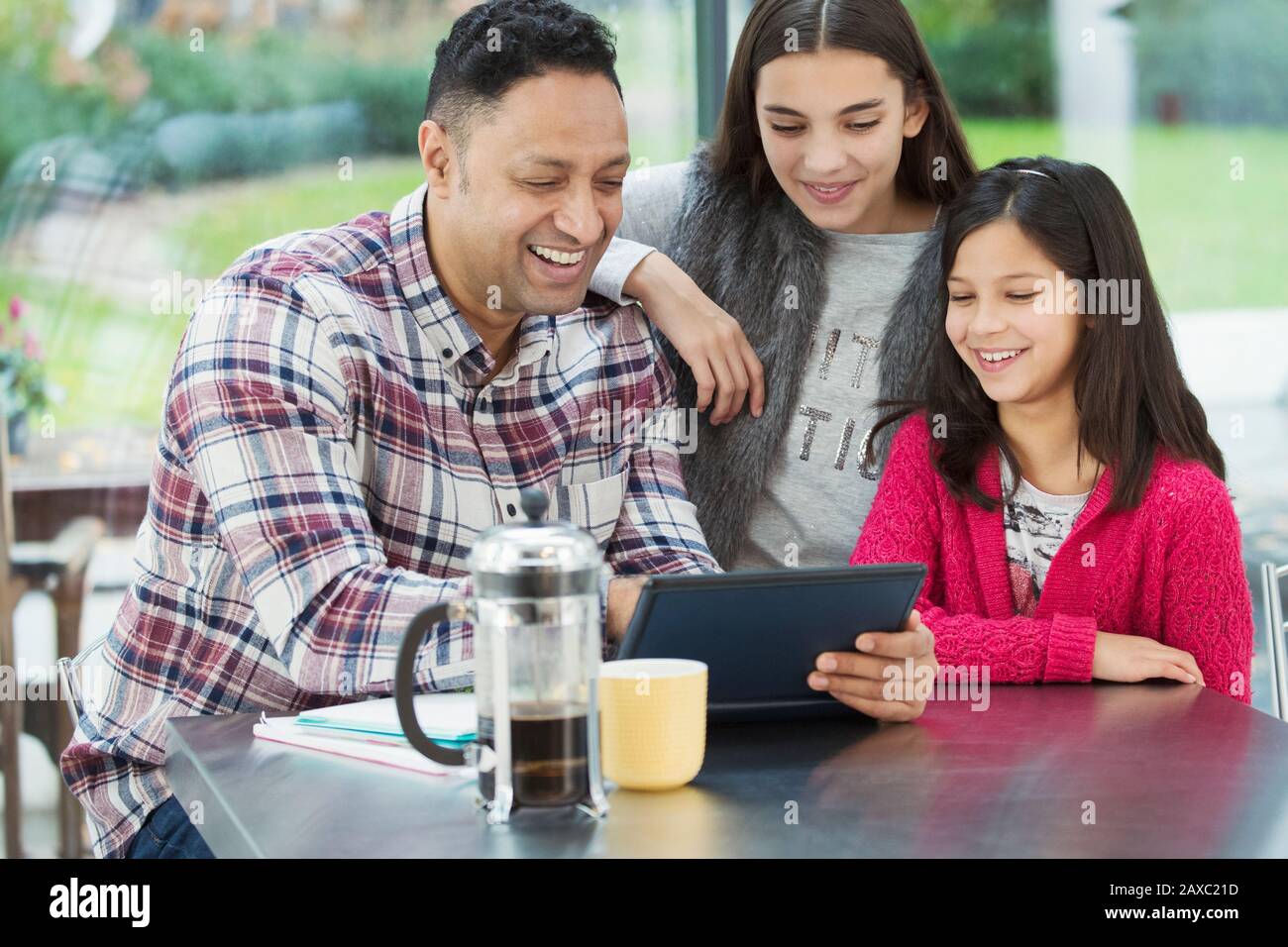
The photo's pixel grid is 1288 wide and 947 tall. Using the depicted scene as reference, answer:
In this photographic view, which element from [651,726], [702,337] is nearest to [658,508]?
[702,337]

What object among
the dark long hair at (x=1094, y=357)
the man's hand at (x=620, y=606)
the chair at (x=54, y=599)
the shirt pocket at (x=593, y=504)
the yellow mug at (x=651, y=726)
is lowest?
the chair at (x=54, y=599)

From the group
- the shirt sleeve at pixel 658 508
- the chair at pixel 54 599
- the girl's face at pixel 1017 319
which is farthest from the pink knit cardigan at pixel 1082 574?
the chair at pixel 54 599

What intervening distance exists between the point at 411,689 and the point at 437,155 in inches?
35.2

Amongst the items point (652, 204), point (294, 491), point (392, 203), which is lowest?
point (294, 491)

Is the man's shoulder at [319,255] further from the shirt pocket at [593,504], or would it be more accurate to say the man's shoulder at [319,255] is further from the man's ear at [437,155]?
the shirt pocket at [593,504]

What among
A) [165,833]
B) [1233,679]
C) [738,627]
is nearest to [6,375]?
[165,833]

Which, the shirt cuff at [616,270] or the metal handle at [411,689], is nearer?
the metal handle at [411,689]

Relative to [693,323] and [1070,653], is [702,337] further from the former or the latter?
[1070,653]

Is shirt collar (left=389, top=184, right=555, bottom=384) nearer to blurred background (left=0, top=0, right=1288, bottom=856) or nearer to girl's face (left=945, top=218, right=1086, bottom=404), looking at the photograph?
girl's face (left=945, top=218, right=1086, bottom=404)

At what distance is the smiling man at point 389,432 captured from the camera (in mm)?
1437

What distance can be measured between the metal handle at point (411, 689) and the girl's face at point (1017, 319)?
0.99 m

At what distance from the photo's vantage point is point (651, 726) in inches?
44.2

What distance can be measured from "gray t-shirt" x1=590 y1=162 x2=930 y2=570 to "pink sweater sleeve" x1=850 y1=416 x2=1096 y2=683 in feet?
0.28

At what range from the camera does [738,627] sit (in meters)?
1.25
